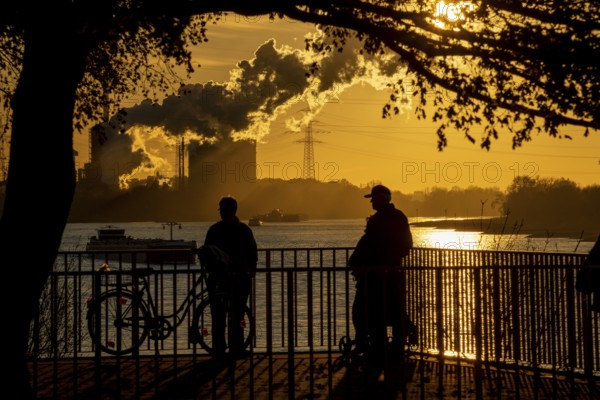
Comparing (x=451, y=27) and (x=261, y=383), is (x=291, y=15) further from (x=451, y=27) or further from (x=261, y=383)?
(x=261, y=383)

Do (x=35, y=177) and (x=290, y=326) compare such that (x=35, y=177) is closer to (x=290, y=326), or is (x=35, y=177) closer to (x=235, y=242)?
(x=290, y=326)

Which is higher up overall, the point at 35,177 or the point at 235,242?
the point at 35,177

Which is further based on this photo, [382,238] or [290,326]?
[382,238]

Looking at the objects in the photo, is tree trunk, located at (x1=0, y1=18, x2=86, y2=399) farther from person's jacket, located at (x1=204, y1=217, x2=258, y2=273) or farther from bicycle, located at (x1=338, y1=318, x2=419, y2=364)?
bicycle, located at (x1=338, y1=318, x2=419, y2=364)

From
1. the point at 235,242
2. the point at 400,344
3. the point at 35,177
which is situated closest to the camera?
the point at 35,177

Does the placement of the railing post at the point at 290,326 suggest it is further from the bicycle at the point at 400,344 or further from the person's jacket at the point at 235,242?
the person's jacket at the point at 235,242

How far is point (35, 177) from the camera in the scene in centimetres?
920

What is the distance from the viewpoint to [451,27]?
446 inches

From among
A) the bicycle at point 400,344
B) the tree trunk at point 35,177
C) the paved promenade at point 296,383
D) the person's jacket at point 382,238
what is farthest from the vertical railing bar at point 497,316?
the tree trunk at point 35,177

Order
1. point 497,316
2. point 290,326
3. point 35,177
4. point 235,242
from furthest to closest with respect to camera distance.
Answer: point 235,242 → point 497,316 → point 35,177 → point 290,326

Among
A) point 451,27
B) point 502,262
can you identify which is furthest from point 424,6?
point 502,262

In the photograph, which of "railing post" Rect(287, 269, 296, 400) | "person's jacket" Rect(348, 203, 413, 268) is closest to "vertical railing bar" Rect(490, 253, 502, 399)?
"railing post" Rect(287, 269, 296, 400)

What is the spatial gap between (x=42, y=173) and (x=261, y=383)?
3.24 meters

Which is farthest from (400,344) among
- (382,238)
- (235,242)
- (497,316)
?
(497,316)
